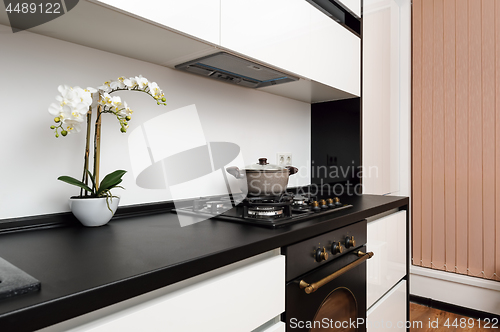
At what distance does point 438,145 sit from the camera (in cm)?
251

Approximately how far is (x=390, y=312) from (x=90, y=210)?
1440 mm

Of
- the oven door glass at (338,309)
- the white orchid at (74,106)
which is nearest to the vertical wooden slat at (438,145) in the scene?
the oven door glass at (338,309)

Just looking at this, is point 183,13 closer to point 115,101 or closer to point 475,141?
point 115,101

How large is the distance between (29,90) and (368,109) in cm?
178

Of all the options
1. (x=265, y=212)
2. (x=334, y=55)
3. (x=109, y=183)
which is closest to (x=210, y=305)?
(x=265, y=212)

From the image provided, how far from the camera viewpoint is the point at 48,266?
636 mm

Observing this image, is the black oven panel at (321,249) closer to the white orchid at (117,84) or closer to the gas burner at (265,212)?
the gas burner at (265,212)

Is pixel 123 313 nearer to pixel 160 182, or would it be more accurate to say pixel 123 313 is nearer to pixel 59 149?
pixel 59 149

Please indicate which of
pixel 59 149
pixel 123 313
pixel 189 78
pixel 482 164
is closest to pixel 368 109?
pixel 482 164

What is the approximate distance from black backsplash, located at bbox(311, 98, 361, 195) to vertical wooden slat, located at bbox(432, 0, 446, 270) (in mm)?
924

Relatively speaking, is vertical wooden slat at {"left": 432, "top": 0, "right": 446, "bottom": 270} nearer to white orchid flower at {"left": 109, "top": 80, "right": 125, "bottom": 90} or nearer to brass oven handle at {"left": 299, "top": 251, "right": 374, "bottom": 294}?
brass oven handle at {"left": 299, "top": 251, "right": 374, "bottom": 294}

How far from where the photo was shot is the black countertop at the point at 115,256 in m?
0.50

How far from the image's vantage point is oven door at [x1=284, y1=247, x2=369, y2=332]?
98cm

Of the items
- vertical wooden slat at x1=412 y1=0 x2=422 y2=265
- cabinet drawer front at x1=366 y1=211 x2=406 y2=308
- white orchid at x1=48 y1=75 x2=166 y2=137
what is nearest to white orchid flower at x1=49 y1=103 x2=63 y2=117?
white orchid at x1=48 y1=75 x2=166 y2=137
